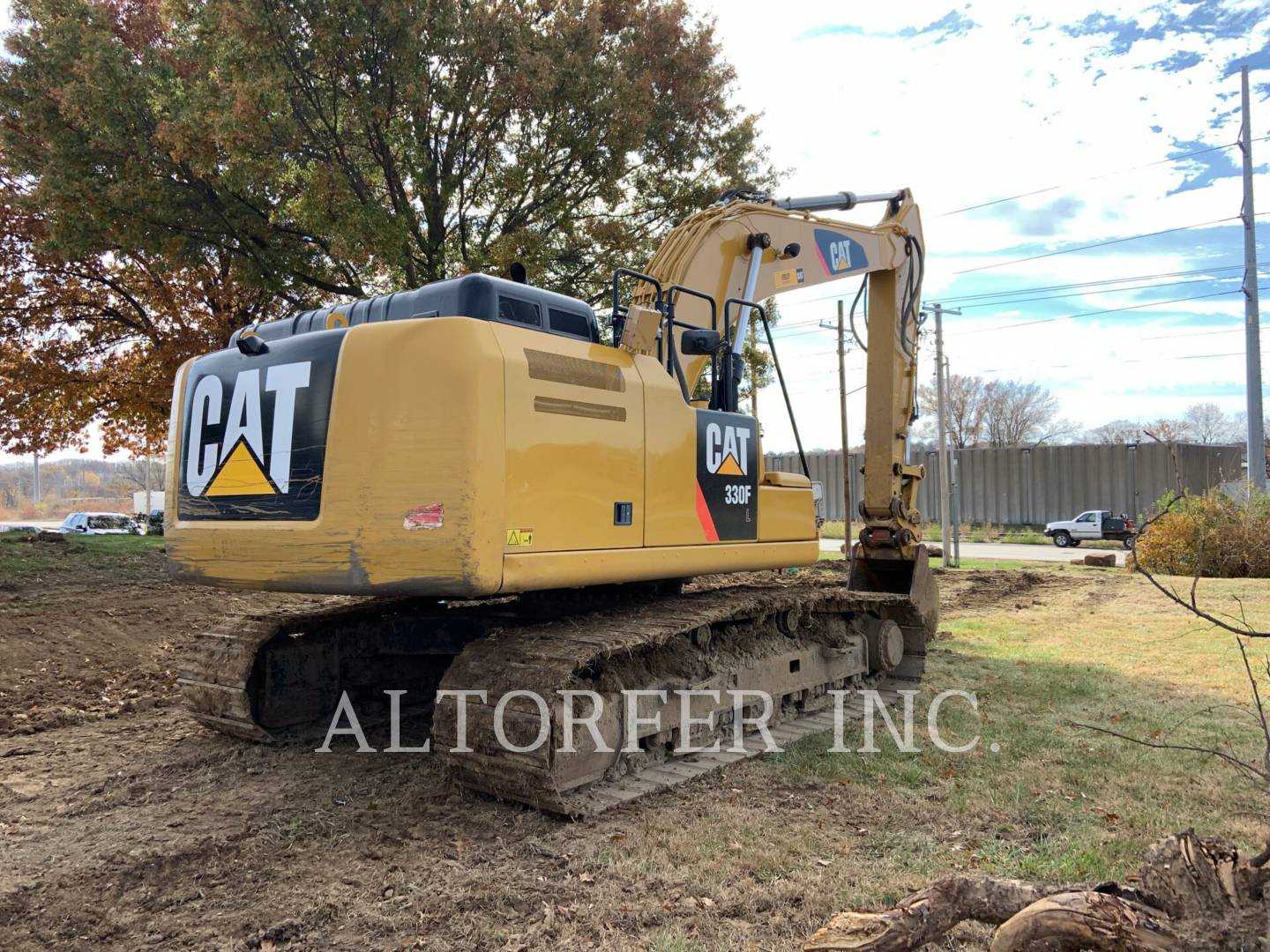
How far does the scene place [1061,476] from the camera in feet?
114

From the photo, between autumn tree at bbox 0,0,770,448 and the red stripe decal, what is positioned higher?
autumn tree at bbox 0,0,770,448

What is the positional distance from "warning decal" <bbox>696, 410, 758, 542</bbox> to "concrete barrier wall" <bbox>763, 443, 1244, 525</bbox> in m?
25.3

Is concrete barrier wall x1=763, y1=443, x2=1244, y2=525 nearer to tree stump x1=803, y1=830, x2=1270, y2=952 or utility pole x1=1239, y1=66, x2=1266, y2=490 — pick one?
utility pole x1=1239, y1=66, x2=1266, y2=490

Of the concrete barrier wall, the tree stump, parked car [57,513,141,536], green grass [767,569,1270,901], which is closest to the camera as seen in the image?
the tree stump

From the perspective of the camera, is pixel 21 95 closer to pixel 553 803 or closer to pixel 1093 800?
pixel 553 803

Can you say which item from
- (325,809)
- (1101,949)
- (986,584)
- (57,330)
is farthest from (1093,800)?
(57,330)

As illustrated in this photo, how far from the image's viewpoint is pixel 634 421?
4910mm

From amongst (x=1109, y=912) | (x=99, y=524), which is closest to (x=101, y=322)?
(x=1109, y=912)

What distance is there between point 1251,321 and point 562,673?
2395 cm

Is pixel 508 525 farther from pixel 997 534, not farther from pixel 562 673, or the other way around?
pixel 997 534

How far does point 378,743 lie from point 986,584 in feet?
37.9

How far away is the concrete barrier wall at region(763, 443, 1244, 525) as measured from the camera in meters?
32.8

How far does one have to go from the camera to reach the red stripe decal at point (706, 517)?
5379mm

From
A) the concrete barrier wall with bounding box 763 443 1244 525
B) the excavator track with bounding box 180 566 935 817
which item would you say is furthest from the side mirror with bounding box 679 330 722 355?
the concrete barrier wall with bounding box 763 443 1244 525
